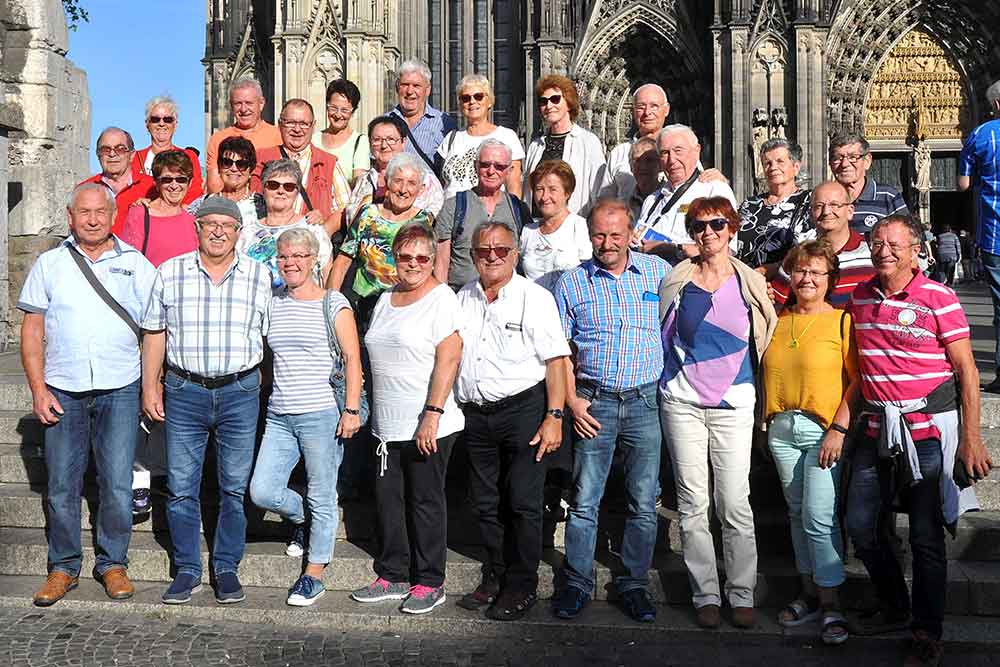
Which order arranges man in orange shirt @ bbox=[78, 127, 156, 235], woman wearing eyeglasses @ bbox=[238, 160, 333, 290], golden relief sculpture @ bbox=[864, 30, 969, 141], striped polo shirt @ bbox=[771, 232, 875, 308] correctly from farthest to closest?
golden relief sculpture @ bbox=[864, 30, 969, 141]
man in orange shirt @ bbox=[78, 127, 156, 235]
woman wearing eyeglasses @ bbox=[238, 160, 333, 290]
striped polo shirt @ bbox=[771, 232, 875, 308]

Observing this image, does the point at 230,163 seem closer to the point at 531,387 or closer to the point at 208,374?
the point at 208,374

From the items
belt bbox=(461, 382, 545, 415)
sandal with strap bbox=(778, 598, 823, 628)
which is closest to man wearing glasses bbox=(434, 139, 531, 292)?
belt bbox=(461, 382, 545, 415)

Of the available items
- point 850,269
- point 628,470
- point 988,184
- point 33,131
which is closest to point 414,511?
point 628,470

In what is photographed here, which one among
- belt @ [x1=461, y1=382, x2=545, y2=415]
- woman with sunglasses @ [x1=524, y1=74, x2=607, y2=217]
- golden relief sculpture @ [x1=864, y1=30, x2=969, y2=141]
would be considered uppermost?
golden relief sculpture @ [x1=864, y1=30, x2=969, y2=141]

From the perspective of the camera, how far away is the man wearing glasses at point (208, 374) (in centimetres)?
503

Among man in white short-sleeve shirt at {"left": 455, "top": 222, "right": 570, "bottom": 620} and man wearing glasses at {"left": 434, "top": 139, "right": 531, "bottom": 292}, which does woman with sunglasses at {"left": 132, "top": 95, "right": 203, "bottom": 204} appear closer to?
man wearing glasses at {"left": 434, "top": 139, "right": 531, "bottom": 292}

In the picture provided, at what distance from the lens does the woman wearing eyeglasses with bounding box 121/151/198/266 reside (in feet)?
18.8

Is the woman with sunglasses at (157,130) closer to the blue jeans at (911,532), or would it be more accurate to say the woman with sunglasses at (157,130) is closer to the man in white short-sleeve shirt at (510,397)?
the man in white short-sleeve shirt at (510,397)

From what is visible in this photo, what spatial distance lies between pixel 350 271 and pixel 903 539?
3.23m

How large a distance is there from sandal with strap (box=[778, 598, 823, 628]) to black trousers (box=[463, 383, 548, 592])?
1157mm

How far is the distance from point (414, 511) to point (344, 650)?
2.31ft

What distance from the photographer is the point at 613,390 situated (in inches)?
194

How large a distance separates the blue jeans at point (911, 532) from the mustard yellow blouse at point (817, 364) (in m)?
0.25

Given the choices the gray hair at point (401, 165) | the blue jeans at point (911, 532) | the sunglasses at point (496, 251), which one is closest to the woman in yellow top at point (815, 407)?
the blue jeans at point (911, 532)
